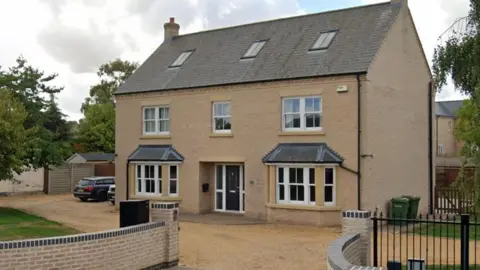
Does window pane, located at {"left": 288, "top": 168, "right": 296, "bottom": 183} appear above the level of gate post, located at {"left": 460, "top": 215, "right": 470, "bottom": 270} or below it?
above

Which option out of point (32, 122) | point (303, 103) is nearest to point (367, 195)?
point (303, 103)

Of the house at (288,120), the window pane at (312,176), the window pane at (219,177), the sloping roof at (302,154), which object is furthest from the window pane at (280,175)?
the window pane at (219,177)

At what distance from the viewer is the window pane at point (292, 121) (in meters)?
21.7

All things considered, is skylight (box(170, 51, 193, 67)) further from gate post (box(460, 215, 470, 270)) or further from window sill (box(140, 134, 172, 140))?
gate post (box(460, 215, 470, 270))

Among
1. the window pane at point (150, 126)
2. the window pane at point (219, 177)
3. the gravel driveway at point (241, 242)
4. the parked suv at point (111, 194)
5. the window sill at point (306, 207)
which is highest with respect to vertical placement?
the window pane at point (150, 126)

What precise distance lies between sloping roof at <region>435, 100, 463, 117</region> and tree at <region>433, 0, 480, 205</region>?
5609cm

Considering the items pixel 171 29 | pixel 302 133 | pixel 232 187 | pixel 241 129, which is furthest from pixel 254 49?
pixel 171 29

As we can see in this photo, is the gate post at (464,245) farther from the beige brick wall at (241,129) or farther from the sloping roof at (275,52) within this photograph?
the sloping roof at (275,52)

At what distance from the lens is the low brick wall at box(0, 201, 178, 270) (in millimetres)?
9938

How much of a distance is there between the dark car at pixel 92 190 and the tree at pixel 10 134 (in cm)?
864

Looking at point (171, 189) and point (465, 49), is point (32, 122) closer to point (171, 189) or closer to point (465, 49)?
point (171, 189)

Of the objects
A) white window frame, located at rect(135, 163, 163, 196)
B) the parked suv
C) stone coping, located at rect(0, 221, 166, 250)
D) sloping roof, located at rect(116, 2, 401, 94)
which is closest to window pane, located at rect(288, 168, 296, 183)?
sloping roof, located at rect(116, 2, 401, 94)

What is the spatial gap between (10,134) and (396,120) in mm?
15445

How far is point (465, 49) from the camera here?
32.8 ft
